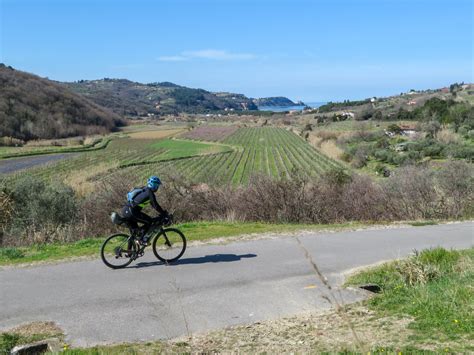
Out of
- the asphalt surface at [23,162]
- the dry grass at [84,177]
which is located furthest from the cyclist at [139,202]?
the asphalt surface at [23,162]

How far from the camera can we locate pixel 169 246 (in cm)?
1073

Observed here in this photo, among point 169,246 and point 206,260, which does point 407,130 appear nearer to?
point 206,260

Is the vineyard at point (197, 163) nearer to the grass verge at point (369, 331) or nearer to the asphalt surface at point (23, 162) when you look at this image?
the asphalt surface at point (23, 162)

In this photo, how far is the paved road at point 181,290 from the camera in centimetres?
737

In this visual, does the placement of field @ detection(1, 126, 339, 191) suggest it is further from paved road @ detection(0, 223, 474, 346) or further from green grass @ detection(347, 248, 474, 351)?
green grass @ detection(347, 248, 474, 351)

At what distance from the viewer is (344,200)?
20.4m

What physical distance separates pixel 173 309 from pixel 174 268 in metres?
2.32

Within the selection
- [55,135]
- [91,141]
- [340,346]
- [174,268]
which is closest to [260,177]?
[174,268]

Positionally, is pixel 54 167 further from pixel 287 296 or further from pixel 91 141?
pixel 287 296

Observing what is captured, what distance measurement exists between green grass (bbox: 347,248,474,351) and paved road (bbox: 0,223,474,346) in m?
0.75

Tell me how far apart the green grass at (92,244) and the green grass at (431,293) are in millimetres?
4645

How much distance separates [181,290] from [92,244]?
4.79 m

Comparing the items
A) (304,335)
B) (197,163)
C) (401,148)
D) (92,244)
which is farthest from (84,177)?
(304,335)

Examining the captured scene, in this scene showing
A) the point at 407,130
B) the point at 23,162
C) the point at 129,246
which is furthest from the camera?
the point at 407,130
